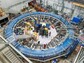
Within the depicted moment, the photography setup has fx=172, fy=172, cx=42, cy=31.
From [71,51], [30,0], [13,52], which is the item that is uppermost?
[30,0]

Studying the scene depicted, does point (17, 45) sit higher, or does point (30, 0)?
point (30, 0)

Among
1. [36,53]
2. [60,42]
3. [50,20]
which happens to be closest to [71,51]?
[60,42]

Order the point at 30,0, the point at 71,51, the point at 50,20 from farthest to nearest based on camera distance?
the point at 30,0, the point at 50,20, the point at 71,51

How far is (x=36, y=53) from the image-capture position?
26016 mm

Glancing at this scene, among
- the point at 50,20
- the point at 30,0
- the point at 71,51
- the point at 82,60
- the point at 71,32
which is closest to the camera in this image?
the point at 82,60

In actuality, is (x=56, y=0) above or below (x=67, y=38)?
above

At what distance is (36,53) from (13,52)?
11.5 feet

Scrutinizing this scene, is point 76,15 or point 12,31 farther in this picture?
point 76,15

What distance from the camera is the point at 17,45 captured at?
2698 cm

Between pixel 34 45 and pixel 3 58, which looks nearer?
pixel 3 58

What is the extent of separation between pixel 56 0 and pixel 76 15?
524cm

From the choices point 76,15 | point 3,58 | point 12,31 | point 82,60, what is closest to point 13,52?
point 3,58

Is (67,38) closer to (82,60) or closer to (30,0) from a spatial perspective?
(82,60)

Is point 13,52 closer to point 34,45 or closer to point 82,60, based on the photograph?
point 34,45
